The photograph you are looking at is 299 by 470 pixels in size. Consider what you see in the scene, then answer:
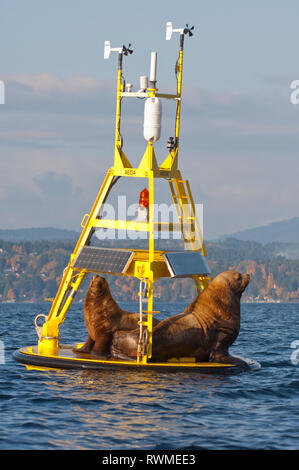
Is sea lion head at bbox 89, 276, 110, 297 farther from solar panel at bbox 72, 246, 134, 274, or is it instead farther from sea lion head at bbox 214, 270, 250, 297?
sea lion head at bbox 214, 270, 250, 297

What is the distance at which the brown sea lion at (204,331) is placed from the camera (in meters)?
30.4

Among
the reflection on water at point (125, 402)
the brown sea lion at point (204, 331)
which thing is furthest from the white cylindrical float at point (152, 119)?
the reflection on water at point (125, 402)

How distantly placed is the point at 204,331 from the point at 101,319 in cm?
307

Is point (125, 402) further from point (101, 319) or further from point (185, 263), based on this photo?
point (185, 263)

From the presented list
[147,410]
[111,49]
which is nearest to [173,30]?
[111,49]

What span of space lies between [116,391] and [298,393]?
494 cm

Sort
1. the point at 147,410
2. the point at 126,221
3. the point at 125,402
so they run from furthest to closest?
the point at 126,221, the point at 125,402, the point at 147,410

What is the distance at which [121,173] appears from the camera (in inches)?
1240

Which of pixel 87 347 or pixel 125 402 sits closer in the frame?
pixel 125 402

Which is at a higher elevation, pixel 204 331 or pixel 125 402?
pixel 204 331

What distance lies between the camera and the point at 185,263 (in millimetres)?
30859
